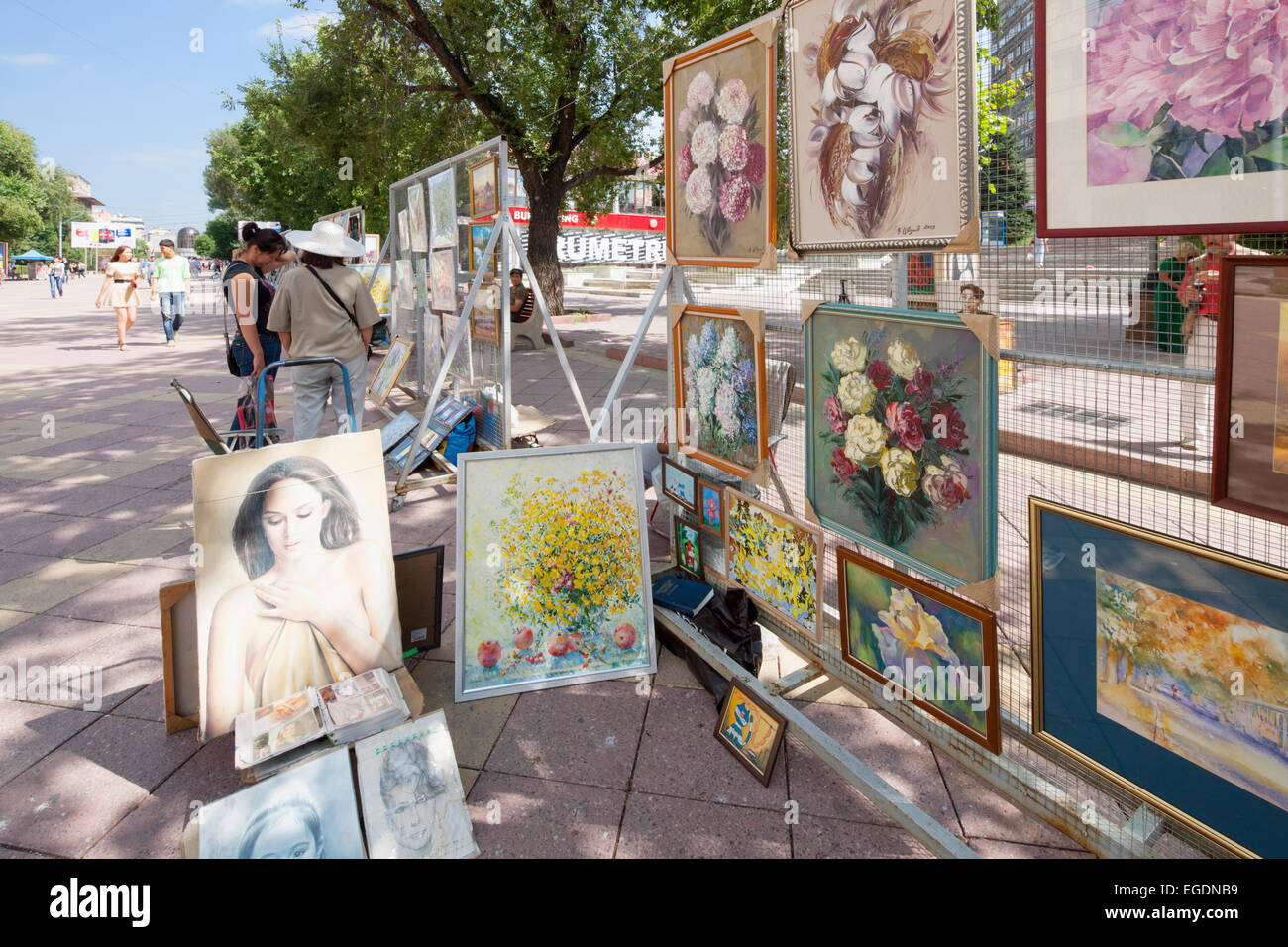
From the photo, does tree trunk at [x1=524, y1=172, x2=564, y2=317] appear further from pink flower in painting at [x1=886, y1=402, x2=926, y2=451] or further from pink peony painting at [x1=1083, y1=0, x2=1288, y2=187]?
pink peony painting at [x1=1083, y1=0, x2=1288, y2=187]

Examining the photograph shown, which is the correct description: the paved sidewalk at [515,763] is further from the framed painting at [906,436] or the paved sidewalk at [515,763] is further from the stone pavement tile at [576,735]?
the framed painting at [906,436]

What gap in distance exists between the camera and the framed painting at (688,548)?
157 inches

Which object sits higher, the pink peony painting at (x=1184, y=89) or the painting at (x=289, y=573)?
the pink peony painting at (x=1184, y=89)

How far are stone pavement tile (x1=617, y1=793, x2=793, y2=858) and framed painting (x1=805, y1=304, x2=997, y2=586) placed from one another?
0.95 metres

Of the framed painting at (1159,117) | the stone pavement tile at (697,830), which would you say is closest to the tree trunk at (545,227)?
the stone pavement tile at (697,830)

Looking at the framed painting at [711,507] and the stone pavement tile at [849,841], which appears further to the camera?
the framed painting at [711,507]

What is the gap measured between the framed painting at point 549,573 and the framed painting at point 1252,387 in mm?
2169

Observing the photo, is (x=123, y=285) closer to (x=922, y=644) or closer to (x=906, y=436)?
(x=906, y=436)

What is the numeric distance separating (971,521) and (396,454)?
520 centimetres

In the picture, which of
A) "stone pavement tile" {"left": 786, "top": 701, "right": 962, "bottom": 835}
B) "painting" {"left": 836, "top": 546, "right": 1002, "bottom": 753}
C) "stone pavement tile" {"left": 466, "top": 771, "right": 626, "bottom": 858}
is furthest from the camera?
"stone pavement tile" {"left": 786, "top": 701, "right": 962, "bottom": 835}

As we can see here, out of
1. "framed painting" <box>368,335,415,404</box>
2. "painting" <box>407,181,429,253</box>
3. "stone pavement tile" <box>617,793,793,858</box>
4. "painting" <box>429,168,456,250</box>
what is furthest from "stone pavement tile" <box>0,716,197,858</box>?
"framed painting" <box>368,335,415,404</box>

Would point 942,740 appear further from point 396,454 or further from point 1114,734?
point 396,454

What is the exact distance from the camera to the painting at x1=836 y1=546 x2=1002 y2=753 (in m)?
2.43

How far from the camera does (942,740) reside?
2.64 m
